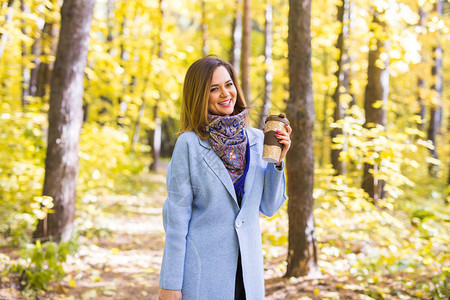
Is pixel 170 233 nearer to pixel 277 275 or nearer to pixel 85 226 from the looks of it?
pixel 277 275

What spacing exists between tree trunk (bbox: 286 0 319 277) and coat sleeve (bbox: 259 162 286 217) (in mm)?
1875

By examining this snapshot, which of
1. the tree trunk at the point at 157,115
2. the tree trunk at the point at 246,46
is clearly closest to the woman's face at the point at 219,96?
the tree trunk at the point at 246,46

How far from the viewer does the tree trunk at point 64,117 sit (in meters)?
4.98

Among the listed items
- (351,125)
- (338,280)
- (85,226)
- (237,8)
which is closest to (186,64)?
(237,8)

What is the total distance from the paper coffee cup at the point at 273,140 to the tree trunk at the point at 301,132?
2.07m

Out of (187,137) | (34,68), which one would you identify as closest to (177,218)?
(187,137)

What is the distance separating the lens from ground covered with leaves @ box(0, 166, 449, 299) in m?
3.79

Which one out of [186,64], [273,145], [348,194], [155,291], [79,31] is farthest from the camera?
[186,64]

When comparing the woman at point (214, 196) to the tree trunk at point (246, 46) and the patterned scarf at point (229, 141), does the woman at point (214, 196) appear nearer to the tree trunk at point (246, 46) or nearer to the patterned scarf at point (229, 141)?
the patterned scarf at point (229, 141)

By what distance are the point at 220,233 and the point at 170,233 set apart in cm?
25

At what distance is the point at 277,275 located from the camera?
4.43 meters

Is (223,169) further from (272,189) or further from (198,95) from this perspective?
(198,95)

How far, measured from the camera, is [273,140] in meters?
1.87

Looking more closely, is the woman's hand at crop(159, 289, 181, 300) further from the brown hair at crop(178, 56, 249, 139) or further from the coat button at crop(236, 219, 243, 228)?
the brown hair at crop(178, 56, 249, 139)
